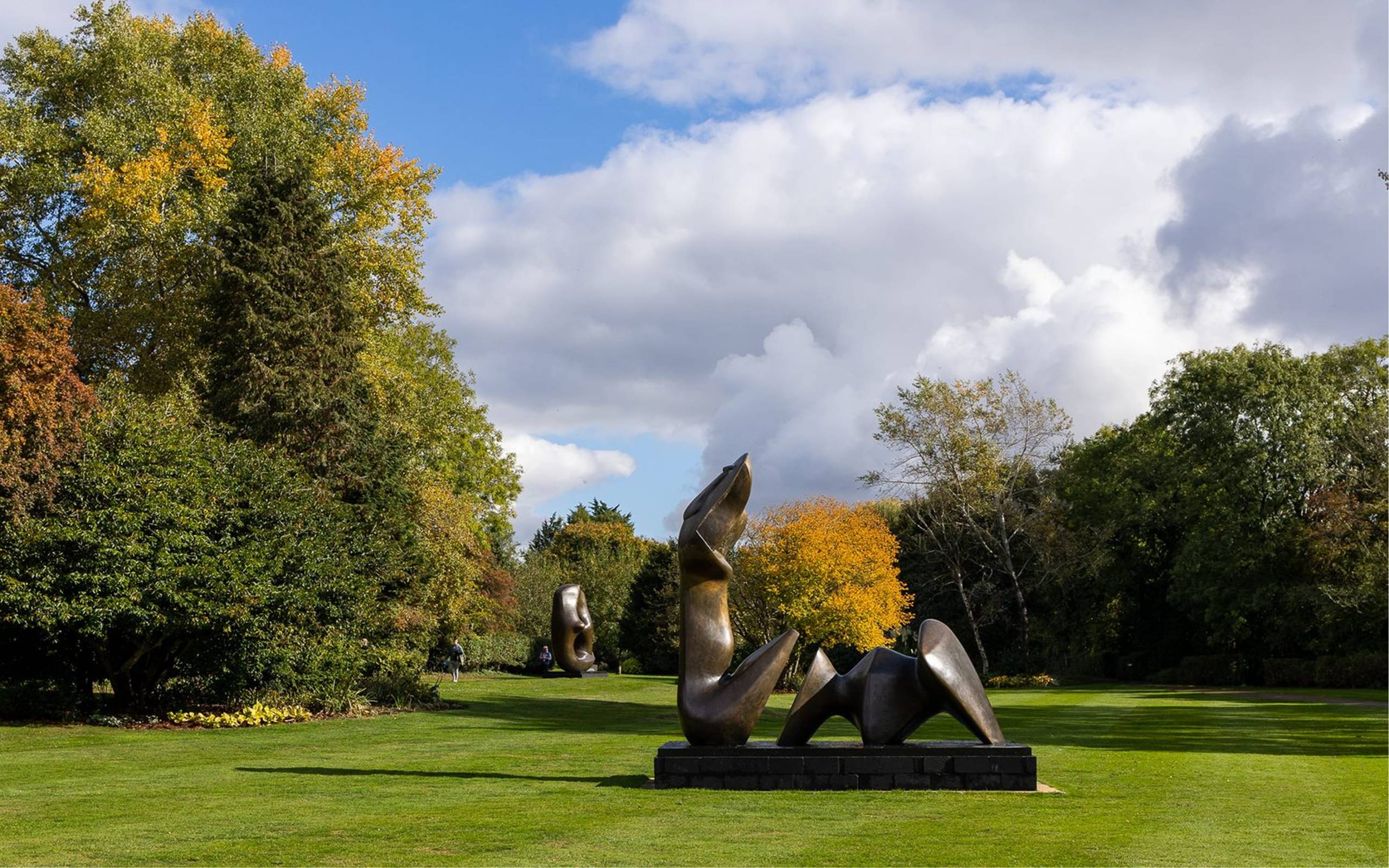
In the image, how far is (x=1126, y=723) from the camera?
2492 cm

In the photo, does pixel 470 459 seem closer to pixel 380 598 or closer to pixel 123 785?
pixel 380 598

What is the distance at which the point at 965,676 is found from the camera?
13.8 m

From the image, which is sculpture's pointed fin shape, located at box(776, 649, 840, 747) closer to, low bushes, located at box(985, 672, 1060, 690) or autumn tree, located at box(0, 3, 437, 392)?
autumn tree, located at box(0, 3, 437, 392)

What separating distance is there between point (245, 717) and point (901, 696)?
16.1 metres

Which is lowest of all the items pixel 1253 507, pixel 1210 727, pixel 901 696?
pixel 1210 727

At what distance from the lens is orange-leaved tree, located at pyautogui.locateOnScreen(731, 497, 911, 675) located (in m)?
39.8

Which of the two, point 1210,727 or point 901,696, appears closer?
point 901,696

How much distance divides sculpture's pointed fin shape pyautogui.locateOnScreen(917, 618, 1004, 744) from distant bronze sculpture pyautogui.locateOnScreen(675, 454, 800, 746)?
1.55 metres

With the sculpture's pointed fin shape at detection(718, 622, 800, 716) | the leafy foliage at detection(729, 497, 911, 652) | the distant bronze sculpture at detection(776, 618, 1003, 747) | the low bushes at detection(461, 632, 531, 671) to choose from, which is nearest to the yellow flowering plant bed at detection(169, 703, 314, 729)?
the sculpture's pointed fin shape at detection(718, 622, 800, 716)

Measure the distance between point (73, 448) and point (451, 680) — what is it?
21.3 metres

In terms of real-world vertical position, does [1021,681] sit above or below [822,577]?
below

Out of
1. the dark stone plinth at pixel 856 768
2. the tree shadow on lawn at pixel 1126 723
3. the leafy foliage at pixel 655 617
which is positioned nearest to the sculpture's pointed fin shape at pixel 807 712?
the dark stone plinth at pixel 856 768

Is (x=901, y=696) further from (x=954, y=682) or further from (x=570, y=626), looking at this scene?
(x=570, y=626)

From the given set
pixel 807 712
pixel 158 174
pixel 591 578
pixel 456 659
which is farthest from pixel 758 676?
pixel 591 578
